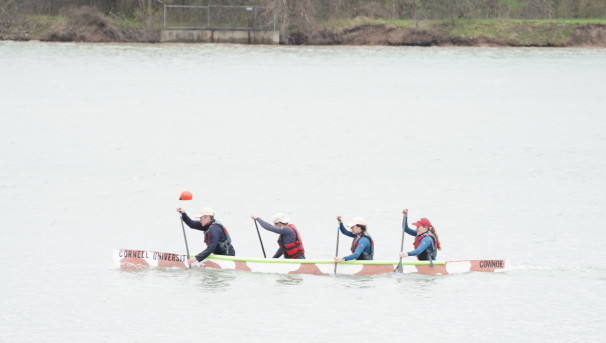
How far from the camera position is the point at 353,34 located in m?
76.6

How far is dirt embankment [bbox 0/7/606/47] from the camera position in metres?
76.1

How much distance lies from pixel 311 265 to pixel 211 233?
210 cm

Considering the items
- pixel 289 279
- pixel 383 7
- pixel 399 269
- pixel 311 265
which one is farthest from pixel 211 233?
pixel 383 7

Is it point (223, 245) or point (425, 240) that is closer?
point (425, 240)

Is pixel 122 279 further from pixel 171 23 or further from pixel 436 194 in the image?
pixel 171 23

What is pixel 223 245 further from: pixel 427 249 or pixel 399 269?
pixel 427 249

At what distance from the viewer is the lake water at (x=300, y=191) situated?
21344mm

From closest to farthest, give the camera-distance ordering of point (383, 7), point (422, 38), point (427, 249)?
point (427, 249)
point (422, 38)
point (383, 7)

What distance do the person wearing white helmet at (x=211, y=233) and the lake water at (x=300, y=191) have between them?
0.67 meters

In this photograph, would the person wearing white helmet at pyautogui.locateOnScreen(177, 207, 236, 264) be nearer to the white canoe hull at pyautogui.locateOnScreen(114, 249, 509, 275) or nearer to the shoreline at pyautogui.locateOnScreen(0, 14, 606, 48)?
the white canoe hull at pyautogui.locateOnScreen(114, 249, 509, 275)

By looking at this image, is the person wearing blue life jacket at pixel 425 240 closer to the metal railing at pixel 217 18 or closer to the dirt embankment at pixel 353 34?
the metal railing at pixel 217 18

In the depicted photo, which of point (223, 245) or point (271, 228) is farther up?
point (271, 228)

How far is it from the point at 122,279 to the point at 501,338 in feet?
25.8

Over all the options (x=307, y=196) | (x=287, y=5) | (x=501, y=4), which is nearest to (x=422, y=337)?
(x=307, y=196)
